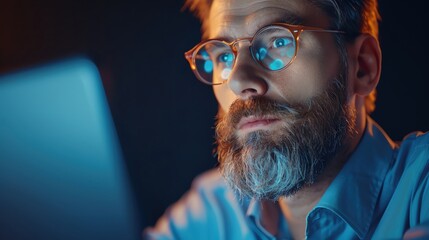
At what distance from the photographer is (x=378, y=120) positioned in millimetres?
1321

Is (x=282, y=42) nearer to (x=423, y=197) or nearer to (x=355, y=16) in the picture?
(x=355, y=16)

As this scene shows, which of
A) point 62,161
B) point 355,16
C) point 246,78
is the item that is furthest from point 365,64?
point 62,161

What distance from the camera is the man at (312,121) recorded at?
3.79ft

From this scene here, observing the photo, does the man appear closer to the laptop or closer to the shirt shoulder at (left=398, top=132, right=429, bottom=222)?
the shirt shoulder at (left=398, top=132, right=429, bottom=222)

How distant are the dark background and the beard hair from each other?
0.91ft

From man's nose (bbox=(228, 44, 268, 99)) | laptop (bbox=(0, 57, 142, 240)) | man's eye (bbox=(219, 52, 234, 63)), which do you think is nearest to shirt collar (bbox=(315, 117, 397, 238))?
man's nose (bbox=(228, 44, 268, 99))

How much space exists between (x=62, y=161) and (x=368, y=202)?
931mm

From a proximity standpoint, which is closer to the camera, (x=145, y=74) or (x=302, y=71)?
(x=302, y=71)

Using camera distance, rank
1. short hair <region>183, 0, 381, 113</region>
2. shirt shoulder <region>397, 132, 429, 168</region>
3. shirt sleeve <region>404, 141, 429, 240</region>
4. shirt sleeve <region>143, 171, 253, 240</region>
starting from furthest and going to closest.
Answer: shirt sleeve <region>143, 171, 253, 240</region>, short hair <region>183, 0, 381, 113</region>, shirt shoulder <region>397, 132, 429, 168</region>, shirt sleeve <region>404, 141, 429, 240</region>

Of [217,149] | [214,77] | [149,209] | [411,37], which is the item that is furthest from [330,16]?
[149,209]

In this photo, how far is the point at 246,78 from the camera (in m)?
1.15

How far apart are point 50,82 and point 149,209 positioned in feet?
1.70

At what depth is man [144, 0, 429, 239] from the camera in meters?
1.16

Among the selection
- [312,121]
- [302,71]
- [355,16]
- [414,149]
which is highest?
[355,16]
